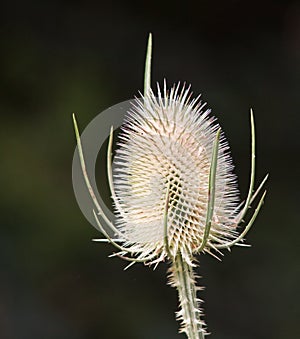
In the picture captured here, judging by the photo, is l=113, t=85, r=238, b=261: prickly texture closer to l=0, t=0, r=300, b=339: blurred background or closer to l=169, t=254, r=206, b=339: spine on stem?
l=169, t=254, r=206, b=339: spine on stem

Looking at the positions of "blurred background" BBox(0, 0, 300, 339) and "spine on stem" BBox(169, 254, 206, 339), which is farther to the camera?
"blurred background" BBox(0, 0, 300, 339)

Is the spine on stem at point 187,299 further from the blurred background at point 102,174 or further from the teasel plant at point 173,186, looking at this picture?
the blurred background at point 102,174

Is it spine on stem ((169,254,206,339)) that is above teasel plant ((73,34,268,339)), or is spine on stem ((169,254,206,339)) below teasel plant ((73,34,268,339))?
below

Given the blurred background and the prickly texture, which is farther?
the blurred background

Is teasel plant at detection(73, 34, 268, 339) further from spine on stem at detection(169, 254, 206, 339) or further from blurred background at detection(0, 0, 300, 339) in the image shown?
blurred background at detection(0, 0, 300, 339)

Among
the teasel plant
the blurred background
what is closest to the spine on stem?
the teasel plant

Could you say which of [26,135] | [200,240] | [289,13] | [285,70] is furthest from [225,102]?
[200,240]

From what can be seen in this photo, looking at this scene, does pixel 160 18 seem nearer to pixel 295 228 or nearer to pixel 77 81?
pixel 77 81

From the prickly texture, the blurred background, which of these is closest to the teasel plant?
the prickly texture
